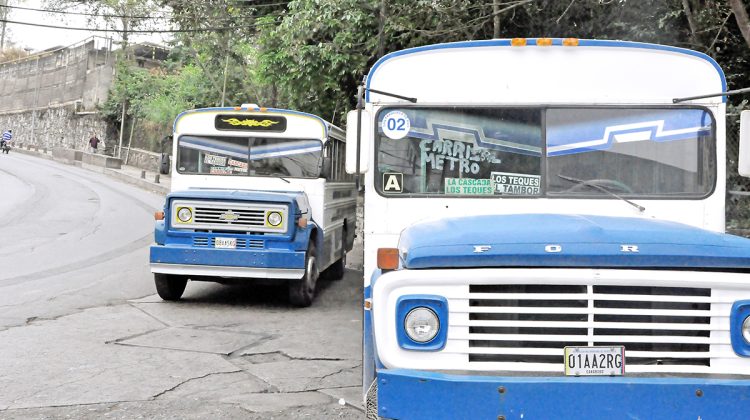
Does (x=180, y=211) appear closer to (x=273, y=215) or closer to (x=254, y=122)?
(x=273, y=215)

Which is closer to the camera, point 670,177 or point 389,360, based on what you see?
point 389,360

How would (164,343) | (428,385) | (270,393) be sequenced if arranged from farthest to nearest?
(164,343)
(270,393)
(428,385)

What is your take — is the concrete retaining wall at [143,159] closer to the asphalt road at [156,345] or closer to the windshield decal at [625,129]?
the asphalt road at [156,345]

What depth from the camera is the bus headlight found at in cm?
912

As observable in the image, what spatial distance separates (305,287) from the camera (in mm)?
9438

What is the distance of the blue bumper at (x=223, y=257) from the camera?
906cm

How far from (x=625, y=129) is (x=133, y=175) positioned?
3238 centimetres

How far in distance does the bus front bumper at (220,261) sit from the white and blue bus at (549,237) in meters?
4.19

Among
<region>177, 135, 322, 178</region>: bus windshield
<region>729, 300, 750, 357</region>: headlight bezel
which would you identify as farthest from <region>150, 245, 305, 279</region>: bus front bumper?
<region>729, 300, 750, 357</region>: headlight bezel

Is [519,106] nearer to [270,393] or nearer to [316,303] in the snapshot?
[270,393]

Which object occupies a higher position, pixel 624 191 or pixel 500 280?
pixel 624 191

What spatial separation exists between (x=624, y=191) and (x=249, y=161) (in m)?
6.33

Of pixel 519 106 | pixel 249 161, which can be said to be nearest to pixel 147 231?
pixel 249 161

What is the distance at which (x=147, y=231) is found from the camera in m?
17.8
